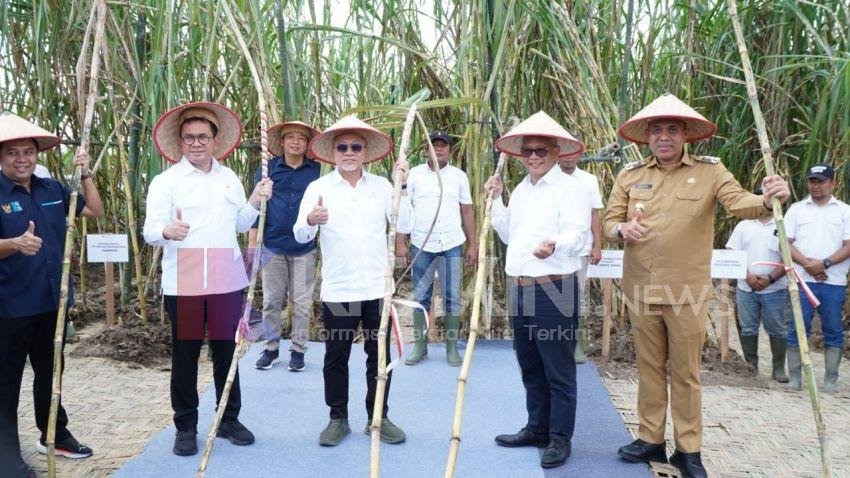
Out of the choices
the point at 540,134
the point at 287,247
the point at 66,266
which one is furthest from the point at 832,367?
the point at 66,266

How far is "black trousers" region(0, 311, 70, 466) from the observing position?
217 cm

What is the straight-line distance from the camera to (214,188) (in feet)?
7.93

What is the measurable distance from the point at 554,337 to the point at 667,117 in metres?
0.87

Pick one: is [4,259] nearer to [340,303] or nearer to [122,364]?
[340,303]

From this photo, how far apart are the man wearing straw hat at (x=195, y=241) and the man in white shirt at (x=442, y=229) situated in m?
1.28

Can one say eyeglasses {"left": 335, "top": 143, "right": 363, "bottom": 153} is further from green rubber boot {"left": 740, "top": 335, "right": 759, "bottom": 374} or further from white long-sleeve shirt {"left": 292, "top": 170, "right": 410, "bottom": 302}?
green rubber boot {"left": 740, "top": 335, "right": 759, "bottom": 374}

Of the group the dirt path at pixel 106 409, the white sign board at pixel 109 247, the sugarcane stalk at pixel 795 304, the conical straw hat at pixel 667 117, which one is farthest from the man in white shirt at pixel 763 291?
the white sign board at pixel 109 247

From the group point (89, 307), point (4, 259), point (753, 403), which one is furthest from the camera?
point (89, 307)

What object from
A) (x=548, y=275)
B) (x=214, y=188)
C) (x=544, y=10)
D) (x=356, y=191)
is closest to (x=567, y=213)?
(x=548, y=275)

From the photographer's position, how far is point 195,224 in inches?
93.4

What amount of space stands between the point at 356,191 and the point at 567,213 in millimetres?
804

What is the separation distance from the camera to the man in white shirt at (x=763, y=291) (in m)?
3.55

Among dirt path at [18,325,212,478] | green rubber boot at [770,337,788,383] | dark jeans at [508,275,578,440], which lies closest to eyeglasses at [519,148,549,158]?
dark jeans at [508,275,578,440]

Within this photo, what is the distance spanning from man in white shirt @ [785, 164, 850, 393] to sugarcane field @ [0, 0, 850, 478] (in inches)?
0.5
